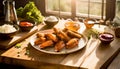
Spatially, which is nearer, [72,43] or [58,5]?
[72,43]

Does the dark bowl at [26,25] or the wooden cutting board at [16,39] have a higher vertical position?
the dark bowl at [26,25]

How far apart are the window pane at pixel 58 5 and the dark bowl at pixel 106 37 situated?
111cm

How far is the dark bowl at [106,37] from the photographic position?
353cm

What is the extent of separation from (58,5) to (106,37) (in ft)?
4.29

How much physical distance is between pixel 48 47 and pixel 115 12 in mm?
1223

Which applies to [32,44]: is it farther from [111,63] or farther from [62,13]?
[62,13]

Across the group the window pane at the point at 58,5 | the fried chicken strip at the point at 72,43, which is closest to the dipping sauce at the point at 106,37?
the fried chicken strip at the point at 72,43

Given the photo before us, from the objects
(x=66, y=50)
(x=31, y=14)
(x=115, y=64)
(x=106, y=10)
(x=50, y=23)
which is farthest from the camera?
(x=106, y=10)

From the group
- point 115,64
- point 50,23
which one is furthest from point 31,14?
point 115,64

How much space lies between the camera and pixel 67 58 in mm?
3295

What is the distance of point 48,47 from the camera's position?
347cm

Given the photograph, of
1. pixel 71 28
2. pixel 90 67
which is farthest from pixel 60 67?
pixel 71 28

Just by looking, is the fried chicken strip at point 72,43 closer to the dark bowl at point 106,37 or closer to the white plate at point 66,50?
the white plate at point 66,50

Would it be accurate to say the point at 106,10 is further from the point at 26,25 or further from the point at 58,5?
the point at 26,25
